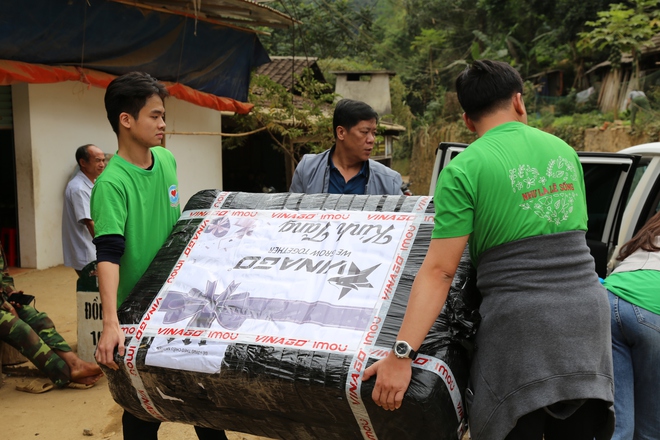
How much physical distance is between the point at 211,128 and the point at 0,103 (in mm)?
4070

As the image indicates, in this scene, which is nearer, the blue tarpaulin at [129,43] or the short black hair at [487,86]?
the short black hair at [487,86]

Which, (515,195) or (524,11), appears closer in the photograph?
(515,195)

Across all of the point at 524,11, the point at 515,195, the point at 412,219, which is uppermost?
the point at 524,11

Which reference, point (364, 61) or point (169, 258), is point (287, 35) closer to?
point (364, 61)

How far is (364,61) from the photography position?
3130 cm

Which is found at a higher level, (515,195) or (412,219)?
(515,195)

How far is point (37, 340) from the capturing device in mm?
4246

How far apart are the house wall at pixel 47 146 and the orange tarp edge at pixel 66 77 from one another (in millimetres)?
567

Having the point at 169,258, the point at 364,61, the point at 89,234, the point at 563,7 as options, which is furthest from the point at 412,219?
the point at 364,61

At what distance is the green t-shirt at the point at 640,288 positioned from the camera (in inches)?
97.4

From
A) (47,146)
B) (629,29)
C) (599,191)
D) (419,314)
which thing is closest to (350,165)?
(599,191)

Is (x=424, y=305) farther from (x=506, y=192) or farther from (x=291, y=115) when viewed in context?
(x=291, y=115)

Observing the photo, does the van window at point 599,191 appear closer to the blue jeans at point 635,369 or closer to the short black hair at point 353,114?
the blue jeans at point 635,369

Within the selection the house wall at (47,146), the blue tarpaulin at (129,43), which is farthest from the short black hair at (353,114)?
the house wall at (47,146)
